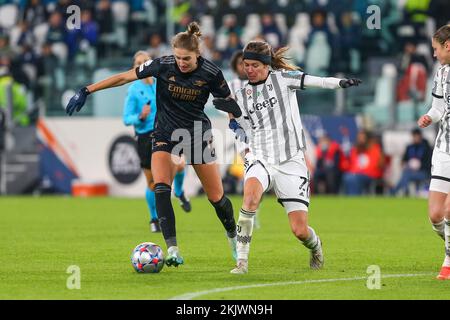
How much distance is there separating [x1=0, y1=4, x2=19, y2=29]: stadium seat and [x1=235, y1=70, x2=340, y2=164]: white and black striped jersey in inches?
813

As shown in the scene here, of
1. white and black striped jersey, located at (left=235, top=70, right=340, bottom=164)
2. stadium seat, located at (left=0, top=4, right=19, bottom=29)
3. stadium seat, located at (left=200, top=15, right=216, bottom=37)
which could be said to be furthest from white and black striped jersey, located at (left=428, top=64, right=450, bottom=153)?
stadium seat, located at (left=0, top=4, right=19, bottom=29)

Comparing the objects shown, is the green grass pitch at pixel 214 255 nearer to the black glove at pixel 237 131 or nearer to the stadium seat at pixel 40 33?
the black glove at pixel 237 131

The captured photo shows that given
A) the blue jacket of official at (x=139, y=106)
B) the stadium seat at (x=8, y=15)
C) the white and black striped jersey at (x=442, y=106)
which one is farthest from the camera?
the stadium seat at (x=8, y=15)

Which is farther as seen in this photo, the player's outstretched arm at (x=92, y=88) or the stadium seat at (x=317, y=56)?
the stadium seat at (x=317, y=56)

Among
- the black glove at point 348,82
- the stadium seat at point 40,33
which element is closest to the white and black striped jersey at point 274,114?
the black glove at point 348,82

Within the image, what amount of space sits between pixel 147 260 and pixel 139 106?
5422mm

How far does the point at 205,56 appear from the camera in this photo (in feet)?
85.0

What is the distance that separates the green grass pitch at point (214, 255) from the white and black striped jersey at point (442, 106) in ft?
4.05

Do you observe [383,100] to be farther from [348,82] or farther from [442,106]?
[348,82]

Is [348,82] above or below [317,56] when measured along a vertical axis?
below

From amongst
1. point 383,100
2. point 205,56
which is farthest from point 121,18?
point 383,100

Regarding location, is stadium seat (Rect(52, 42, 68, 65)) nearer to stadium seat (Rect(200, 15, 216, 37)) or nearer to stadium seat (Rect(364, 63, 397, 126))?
stadium seat (Rect(200, 15, 216, 37))

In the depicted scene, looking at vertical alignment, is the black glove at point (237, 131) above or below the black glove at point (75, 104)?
below

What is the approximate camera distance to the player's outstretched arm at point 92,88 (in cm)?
1001
